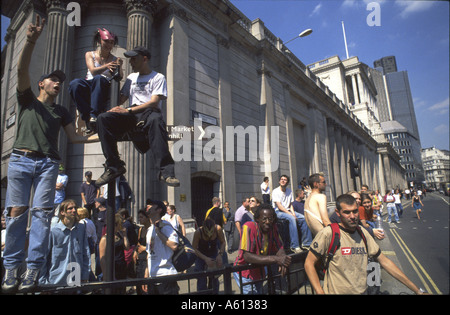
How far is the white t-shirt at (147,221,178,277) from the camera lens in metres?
4.10

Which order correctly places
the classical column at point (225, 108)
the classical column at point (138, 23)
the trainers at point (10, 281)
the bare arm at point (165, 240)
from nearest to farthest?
the trainers at point (10, 281)
the bare arm at point (165, 240)
the classical column at point (138, 23)
the classical column at point (225, 108)

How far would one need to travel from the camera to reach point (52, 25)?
877 cm

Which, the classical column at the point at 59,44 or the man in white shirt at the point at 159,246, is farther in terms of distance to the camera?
the classical column at the point at 59,44

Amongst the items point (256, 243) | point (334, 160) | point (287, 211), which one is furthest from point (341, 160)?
point (256, 243)

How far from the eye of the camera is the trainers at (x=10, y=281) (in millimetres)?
2213

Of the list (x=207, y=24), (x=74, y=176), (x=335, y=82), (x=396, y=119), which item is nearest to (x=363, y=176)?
(x=335, y=82)

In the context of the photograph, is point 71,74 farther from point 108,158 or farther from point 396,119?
point 396,119

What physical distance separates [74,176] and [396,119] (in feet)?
345

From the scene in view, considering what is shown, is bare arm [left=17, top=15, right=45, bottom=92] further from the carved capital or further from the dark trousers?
the carved capital

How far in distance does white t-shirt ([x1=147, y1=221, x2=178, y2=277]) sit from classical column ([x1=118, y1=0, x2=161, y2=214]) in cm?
474

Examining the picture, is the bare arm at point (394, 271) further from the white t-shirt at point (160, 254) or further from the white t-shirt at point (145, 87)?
the white t-shirt at point (145, 87)

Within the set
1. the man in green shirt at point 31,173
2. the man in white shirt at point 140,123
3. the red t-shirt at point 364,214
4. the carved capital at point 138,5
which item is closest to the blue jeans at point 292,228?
the red t-shirt at point 364,214

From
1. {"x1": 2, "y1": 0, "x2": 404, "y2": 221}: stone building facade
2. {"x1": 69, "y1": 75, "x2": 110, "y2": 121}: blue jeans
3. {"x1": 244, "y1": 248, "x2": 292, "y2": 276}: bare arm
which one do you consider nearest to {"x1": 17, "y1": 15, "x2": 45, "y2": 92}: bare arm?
{"x1": 69, "y1": 75, "x2": 110, "y2": 121}: blue jeans

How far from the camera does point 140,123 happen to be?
265cm
